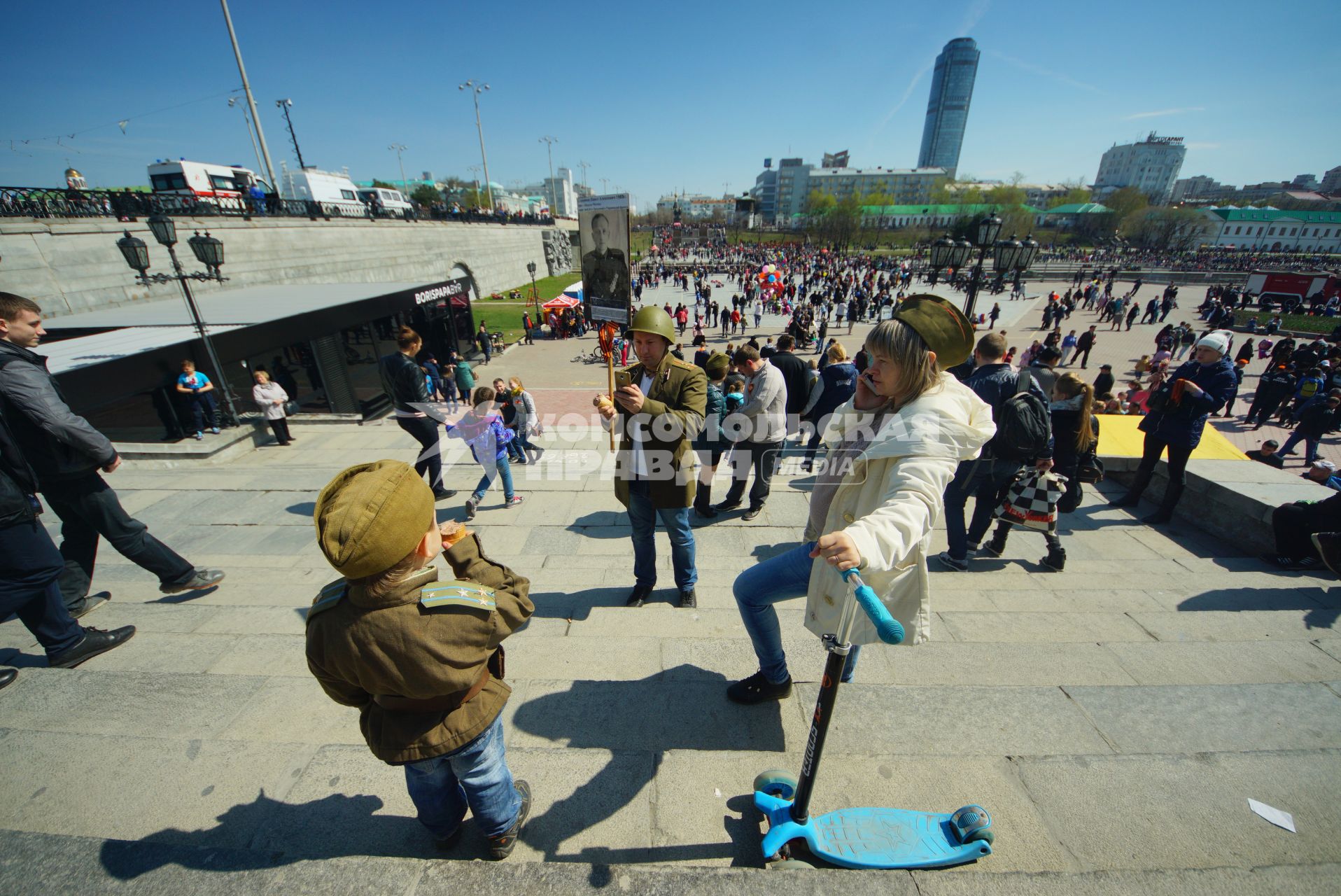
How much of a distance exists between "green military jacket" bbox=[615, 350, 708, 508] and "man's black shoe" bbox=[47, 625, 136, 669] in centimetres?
346

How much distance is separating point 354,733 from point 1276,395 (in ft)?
61.5

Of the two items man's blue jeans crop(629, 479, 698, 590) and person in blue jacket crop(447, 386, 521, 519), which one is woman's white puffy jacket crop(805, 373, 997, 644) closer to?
man's blue jeans crop(629, 479, 698, 590)

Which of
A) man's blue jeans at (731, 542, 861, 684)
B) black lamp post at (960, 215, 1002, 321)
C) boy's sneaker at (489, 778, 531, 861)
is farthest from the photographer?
black lamp post at (960, 215, 1002, 321)

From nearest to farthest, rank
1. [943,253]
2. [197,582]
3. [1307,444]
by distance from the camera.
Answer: [197,582], [1307,444], [943,253]

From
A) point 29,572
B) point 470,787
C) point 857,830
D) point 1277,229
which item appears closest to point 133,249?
point 29,572

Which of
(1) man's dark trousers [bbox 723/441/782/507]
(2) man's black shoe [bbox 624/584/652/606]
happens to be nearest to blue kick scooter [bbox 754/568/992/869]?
(2) man's black shoe [bbox 624/584/652/606]

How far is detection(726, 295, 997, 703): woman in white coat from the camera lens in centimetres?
155

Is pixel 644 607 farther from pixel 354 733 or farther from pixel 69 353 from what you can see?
pixel 69 353

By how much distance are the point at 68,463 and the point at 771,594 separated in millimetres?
4609

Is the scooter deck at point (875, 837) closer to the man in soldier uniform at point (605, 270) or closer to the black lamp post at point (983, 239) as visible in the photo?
the man in soldier uniform at point (605, 270)

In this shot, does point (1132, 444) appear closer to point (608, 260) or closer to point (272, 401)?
point (608, 260)

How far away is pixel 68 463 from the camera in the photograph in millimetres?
3248

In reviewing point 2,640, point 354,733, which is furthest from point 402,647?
point 2,640

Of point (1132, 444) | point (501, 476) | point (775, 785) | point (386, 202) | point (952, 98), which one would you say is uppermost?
point (952, 98)
